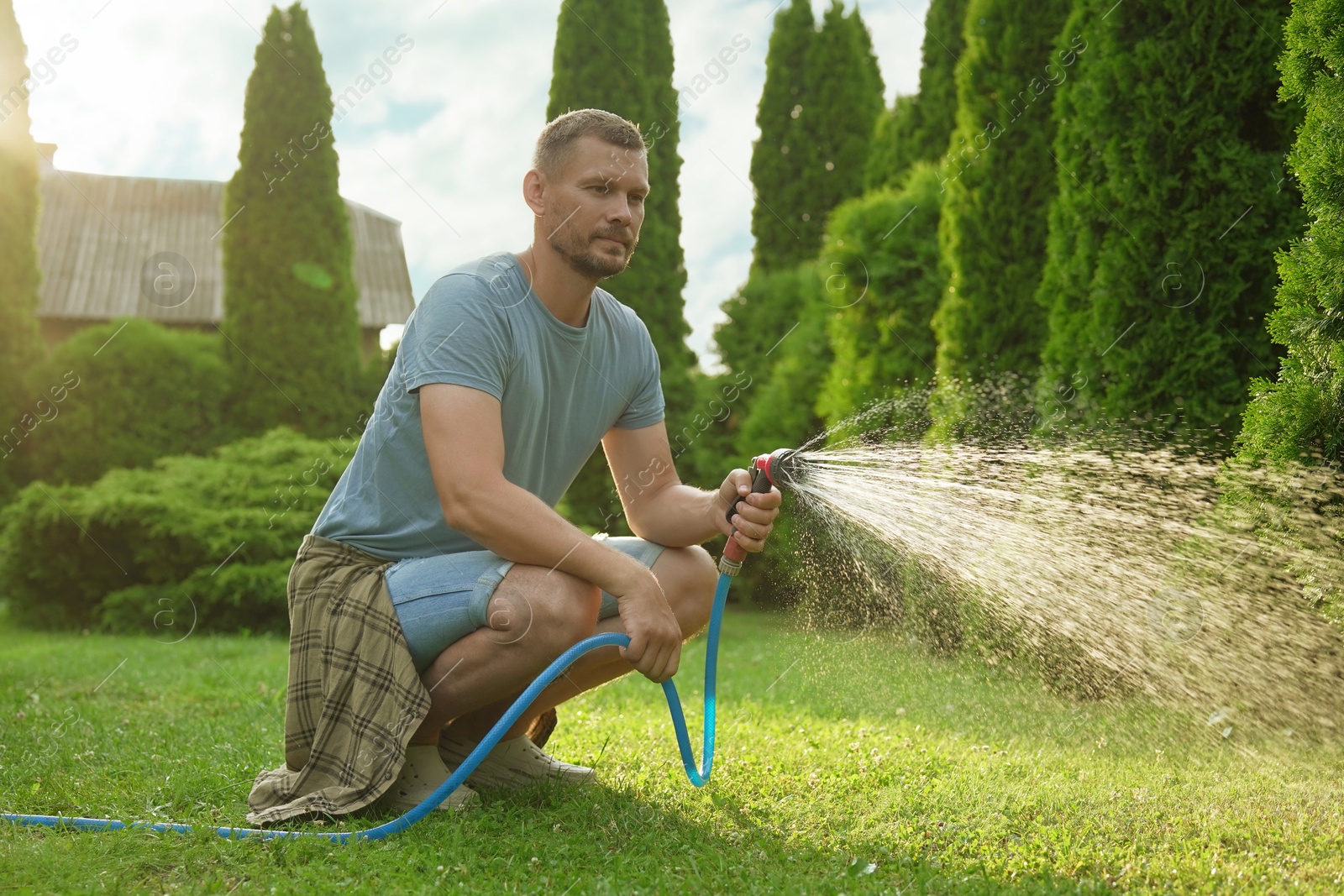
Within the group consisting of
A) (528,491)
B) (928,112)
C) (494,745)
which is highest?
(928,112)

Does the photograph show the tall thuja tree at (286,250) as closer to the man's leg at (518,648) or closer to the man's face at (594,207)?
the man's face at (594,207)

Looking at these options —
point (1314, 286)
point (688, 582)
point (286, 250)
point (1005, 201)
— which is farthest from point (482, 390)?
point (286, 250)

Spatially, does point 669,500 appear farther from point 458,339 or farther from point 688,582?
point 458,339

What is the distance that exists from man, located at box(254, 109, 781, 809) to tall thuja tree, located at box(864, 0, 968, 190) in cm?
705

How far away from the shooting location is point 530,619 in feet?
9.00

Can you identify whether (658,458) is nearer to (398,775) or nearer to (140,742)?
(398,775)

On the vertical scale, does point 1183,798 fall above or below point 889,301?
below

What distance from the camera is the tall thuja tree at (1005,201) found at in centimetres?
655

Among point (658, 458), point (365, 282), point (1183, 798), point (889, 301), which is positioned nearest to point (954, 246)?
point (889, 301)

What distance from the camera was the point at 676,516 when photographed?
10.7 ft

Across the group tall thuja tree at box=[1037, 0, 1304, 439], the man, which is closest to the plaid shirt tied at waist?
the man

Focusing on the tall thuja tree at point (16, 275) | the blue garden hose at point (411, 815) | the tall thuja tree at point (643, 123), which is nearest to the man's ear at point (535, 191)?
the blue garden hose at point (411, 815)

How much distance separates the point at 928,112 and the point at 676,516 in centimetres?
828

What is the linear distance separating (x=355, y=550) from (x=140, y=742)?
1602mm
